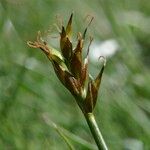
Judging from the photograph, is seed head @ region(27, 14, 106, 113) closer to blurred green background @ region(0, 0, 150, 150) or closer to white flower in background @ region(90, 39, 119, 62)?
blurred green background @ region(0, 0, 150, 150)

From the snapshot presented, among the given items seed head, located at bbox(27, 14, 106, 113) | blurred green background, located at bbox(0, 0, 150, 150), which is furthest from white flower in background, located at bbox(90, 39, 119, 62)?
seed head, located at bbox(27, 14, 106, 113)

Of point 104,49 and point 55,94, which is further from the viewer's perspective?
point 104,49

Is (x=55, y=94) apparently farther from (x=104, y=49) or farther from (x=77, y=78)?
(x=77, y=78)

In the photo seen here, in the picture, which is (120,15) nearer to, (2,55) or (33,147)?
(2,55)

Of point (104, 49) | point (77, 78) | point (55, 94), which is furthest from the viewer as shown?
point (104, 49)

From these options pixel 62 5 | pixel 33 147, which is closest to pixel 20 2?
pixel 62 5

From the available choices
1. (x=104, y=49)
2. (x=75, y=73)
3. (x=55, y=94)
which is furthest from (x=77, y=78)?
(x=104, y=49)
